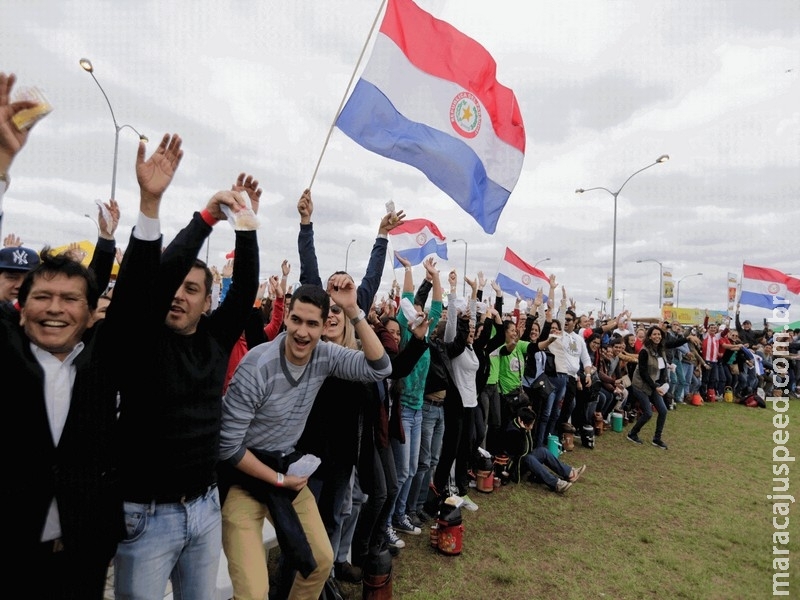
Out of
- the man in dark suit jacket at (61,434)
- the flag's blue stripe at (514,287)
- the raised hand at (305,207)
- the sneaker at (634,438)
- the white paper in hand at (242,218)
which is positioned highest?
the flag's blue stripe at (514,287)

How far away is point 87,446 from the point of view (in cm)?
171

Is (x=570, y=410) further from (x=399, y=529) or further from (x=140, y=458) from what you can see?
(x=140, y=458)

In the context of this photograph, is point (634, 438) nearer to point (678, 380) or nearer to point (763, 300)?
point (678, 380)

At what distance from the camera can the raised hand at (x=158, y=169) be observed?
182 centimetres

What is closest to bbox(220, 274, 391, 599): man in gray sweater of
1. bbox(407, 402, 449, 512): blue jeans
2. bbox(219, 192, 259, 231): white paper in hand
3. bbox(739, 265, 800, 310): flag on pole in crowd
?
bbox(219, 192, 259, 231): white paper in hand

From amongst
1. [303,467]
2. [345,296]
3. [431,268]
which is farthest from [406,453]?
[345,296]

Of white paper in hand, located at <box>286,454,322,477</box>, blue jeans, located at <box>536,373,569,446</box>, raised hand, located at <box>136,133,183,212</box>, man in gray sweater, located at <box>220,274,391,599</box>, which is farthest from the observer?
A: blue jeans, located at <box>536,373,569,446</box>

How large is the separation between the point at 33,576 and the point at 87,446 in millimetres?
421

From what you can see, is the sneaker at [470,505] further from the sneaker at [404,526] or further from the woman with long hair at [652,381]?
the woman with long hair at [652,381]

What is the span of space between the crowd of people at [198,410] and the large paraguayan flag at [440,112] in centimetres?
122

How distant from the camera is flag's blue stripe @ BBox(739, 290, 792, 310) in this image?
1628 cm

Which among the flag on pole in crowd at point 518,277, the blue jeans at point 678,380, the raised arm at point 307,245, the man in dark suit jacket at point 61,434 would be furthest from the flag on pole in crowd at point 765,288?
the man in dark suit jacket at point 61,434

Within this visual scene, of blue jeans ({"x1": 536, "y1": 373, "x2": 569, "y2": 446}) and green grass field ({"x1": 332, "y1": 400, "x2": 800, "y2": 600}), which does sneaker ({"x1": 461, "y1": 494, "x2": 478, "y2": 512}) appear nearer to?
green grass field ({"x1": 332, "y1": 400, "x2": 800, "y2": 600})

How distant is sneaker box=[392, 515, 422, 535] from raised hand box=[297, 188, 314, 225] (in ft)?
10.6
